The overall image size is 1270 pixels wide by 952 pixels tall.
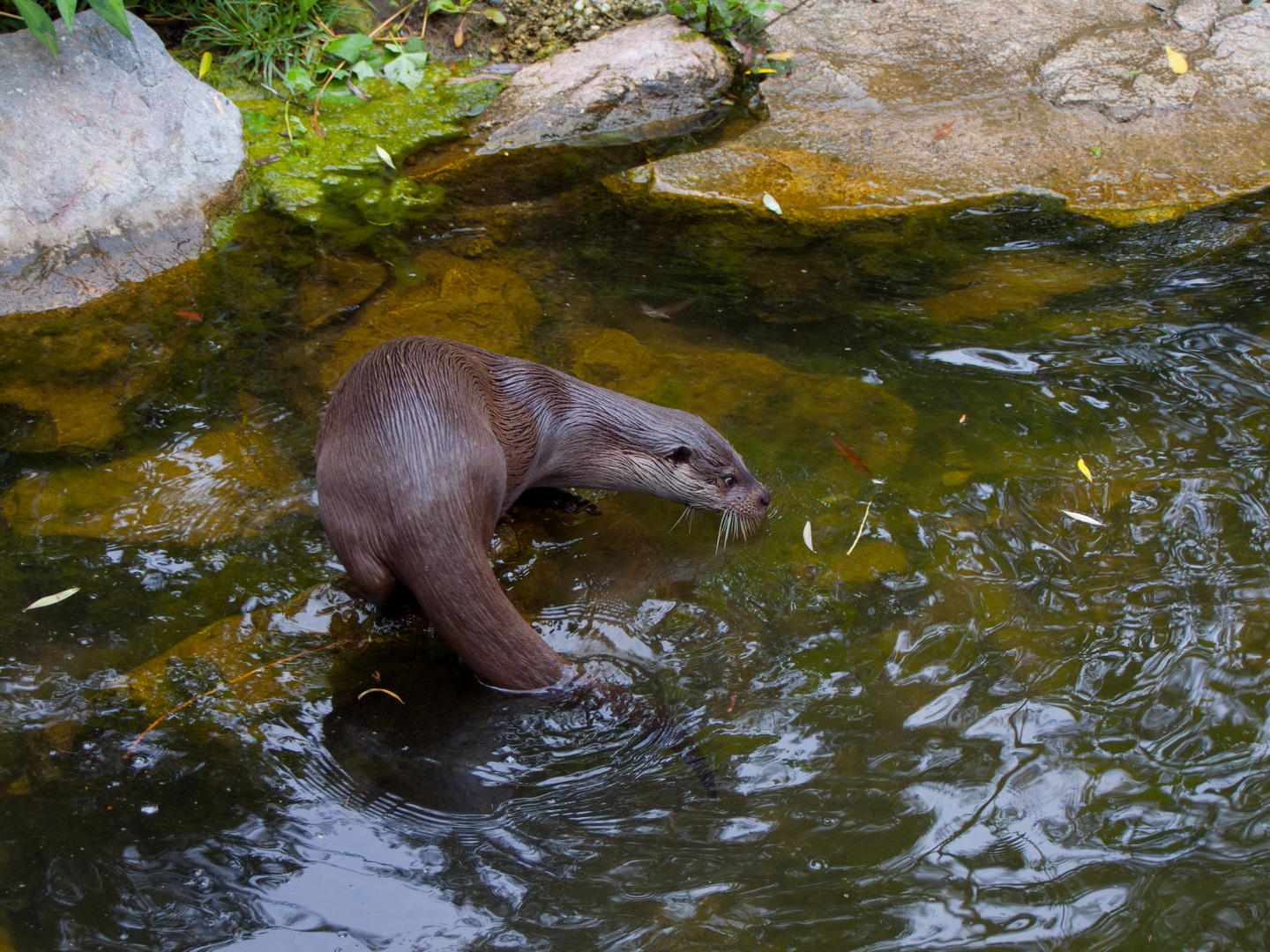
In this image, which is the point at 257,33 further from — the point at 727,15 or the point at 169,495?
the point at 169,495

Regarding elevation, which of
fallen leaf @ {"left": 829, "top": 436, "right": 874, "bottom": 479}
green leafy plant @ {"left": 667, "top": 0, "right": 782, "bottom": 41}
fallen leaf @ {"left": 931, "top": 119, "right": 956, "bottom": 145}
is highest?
green leafy plant @ {"left": 667, "top": 0, "right": 782, "bottom": 41}

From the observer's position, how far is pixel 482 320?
114 inches

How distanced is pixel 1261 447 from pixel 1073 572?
75cm

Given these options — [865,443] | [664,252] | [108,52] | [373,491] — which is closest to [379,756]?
[373,491]

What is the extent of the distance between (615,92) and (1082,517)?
9.39 feet

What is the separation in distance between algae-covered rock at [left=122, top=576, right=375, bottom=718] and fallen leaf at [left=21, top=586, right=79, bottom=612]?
296 mm

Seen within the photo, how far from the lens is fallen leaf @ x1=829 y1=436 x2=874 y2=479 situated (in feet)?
8.00

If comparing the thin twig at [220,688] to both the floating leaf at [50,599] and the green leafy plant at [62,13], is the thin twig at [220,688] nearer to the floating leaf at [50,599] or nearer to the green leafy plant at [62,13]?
the floating leaf at [50,599]

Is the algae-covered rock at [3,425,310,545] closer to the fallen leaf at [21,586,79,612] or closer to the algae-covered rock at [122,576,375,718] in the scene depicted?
the fallen leaf at [21,586,79,612]

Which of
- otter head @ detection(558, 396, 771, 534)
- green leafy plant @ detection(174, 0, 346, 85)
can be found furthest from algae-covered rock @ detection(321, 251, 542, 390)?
green leafy plant @ detection(174, 0, 346, 85)

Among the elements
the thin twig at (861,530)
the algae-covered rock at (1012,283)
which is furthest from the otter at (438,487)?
the algae-covered rock at (1012,283)

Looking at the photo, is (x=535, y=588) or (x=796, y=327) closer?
(x=535, y=588)

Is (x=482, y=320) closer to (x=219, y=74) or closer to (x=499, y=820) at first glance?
(x=499, y=820)

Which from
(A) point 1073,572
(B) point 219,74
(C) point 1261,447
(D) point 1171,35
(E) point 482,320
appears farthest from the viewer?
(D) point 1171,35
